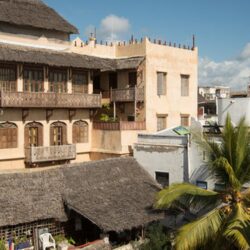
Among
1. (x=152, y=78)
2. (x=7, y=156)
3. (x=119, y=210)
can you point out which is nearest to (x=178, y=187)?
(x=119, y=210)

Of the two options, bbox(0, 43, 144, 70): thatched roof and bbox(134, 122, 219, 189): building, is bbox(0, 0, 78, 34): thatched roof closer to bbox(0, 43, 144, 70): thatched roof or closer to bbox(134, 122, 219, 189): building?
bbox(0, 43, 144, 70): thatched roof

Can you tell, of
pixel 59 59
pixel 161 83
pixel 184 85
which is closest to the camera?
pixel 59 59

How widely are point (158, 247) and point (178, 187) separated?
3091 millimetres

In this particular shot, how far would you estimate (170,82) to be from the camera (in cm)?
3216

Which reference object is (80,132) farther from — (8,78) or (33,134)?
(8,78)

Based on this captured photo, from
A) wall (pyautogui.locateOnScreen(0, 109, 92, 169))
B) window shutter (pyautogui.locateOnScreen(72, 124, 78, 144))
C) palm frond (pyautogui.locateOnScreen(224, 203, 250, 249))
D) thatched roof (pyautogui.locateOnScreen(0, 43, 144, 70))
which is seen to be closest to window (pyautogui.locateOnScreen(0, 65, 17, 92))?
thatched roof (pyautogui.locateOnScreen(0, 43, 144, 70))

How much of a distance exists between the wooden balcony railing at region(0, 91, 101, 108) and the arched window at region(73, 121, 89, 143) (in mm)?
1636

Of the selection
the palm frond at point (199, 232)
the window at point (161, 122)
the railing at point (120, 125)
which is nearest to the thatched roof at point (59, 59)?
the railing at point (120, 125)

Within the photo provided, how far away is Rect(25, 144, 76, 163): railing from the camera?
26297mm

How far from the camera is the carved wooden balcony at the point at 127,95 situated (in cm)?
2993

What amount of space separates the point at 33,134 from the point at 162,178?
27.6ft

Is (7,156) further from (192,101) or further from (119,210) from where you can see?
(192,101)

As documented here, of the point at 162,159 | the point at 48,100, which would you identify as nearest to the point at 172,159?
the point at 162,159

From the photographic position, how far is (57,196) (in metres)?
20.2
